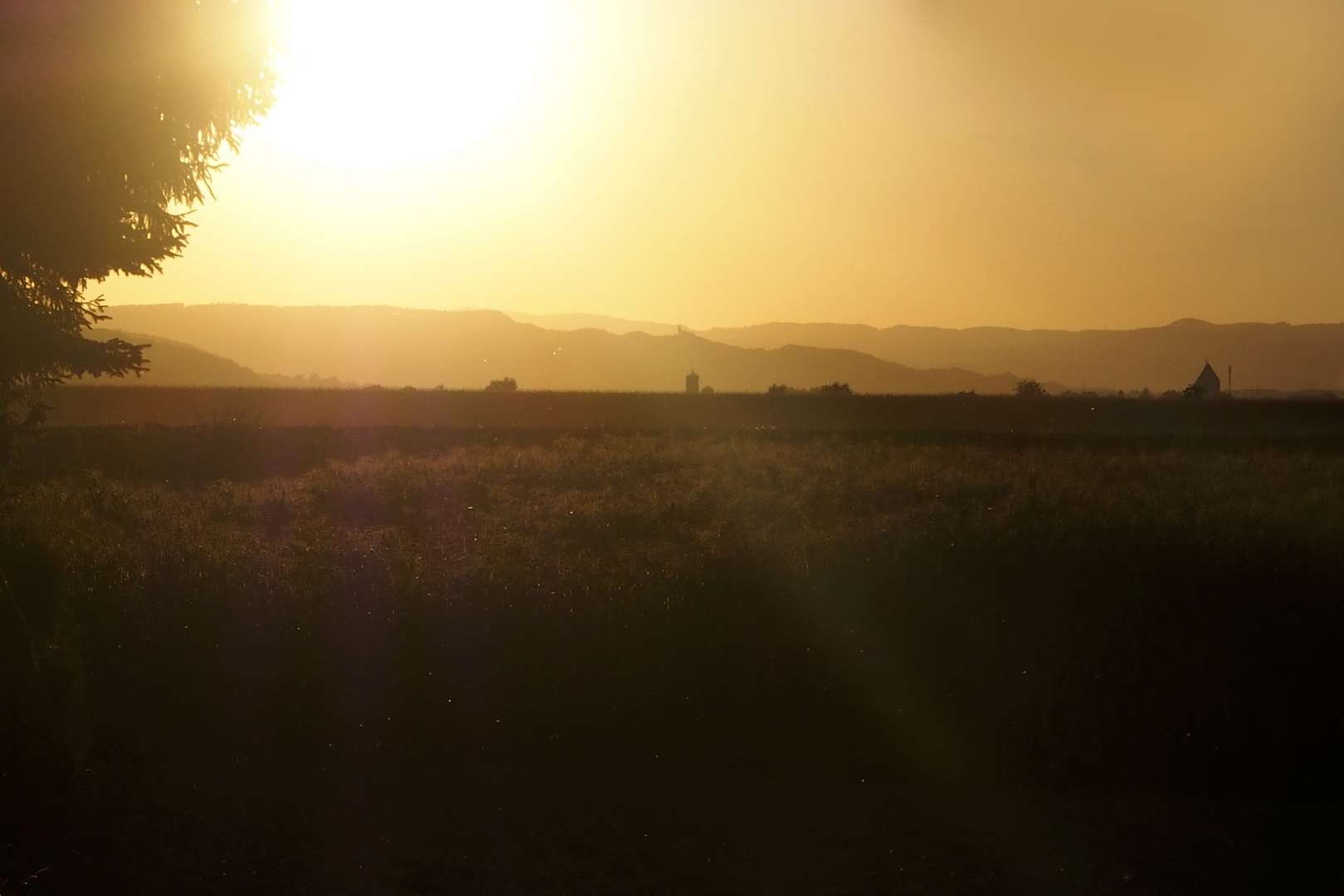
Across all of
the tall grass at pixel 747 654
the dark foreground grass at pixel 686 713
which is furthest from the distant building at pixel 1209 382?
the dark foreground grass at pixel 686 713

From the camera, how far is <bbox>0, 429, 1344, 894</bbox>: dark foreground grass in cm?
548

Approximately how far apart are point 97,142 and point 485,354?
127558 millimetres

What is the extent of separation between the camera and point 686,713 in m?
7.18

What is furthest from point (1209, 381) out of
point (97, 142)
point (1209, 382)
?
point (97, 142)

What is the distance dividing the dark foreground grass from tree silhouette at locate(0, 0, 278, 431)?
4.88ft

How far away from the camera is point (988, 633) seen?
7.43 meters

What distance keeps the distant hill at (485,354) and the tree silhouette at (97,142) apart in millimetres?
106076

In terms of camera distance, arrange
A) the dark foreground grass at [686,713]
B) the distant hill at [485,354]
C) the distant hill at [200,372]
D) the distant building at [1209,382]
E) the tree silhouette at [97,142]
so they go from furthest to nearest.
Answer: the distant hill at [485,354] → the distant hill at [200,372] → the distant building at [1209,382] → the tree silhouette at [97,142] → the dark foreground grass at [686,713]

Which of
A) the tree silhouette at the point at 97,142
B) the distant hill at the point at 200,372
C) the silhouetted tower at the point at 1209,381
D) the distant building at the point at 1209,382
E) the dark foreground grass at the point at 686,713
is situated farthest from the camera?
the distant hill at the point at 200,372

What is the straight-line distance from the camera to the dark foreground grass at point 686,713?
548cm

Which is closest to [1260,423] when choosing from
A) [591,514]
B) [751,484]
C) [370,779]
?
[751,484]

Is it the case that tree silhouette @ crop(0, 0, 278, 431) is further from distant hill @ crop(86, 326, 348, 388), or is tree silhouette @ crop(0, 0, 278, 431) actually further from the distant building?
distant hill @ crop(86, 326, 348, 388)

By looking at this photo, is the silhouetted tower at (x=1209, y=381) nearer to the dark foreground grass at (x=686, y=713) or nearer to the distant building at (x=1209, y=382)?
the distant building at (x=1209, y=382)

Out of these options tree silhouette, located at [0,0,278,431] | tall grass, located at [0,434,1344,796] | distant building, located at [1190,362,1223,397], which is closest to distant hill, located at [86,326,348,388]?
distant building, located at [1190,362,1223,397]
